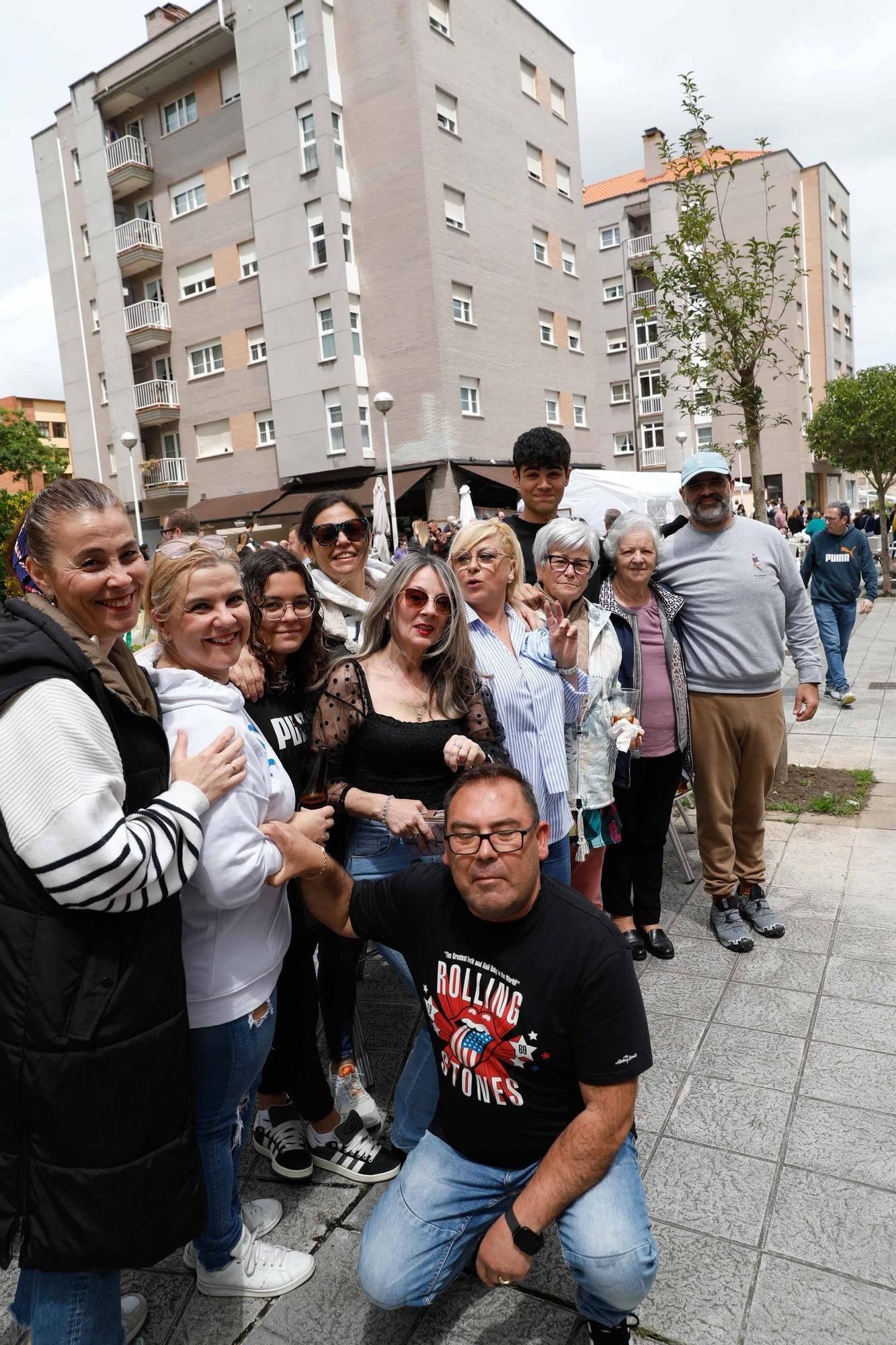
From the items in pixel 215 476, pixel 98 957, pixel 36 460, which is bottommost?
pixel 98 957

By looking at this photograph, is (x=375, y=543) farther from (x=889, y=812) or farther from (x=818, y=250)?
(x=818, y=250)

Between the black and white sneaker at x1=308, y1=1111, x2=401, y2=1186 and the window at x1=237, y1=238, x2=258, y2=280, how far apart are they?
92.2 feet

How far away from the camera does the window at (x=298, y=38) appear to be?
2417 cm

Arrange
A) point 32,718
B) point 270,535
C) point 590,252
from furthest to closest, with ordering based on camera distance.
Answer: point 590,252, point 270,535, point 32,718

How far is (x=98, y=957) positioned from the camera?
5.30ft

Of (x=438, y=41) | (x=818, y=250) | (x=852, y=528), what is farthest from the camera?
(x=818, y=250)

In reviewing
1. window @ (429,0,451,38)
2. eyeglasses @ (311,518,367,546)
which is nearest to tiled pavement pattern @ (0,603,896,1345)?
eyeglasses @ (311,518,367,546)

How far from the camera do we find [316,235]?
82.4 feet

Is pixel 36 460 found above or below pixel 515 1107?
above

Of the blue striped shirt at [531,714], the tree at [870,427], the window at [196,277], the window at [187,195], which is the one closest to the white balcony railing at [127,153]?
the window at [187,195]

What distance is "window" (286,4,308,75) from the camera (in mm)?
24172

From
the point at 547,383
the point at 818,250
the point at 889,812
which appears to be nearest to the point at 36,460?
the point at 547,383

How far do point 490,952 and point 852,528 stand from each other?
374 inches

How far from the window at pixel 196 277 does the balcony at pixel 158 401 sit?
302 cm
